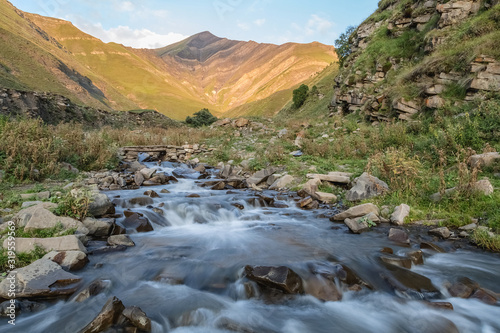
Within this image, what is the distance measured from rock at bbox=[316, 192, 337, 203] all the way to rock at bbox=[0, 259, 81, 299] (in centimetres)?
569

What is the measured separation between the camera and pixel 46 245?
11.8 feet

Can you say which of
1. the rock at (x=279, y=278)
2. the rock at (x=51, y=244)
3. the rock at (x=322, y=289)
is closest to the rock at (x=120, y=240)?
the rock at (x=51, y=244)

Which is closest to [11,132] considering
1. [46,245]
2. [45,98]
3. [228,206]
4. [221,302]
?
[46,245]

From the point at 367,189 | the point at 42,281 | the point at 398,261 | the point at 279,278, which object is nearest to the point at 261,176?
the point at 367,189

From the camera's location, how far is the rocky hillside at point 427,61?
10062mm

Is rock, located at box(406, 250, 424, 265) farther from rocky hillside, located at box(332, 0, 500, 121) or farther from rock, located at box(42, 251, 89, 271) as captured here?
rocky hillside, located at box(332, 0, 500, 121)

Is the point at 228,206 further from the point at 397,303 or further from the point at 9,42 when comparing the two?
the point at 9,42

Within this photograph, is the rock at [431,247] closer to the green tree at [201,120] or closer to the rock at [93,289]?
the rock at [93,289]

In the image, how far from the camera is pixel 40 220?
403cm

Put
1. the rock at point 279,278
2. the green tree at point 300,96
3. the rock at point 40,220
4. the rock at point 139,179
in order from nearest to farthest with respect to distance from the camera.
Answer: the rock at point 279,278, the rock at point 40,220, the rock at point 139,179, the green tree at point 300,96

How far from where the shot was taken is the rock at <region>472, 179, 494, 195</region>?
4.96 metres

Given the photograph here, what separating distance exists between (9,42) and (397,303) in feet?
248

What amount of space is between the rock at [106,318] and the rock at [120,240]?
2.04 m

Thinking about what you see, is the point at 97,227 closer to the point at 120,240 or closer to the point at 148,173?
the point at 120,240
